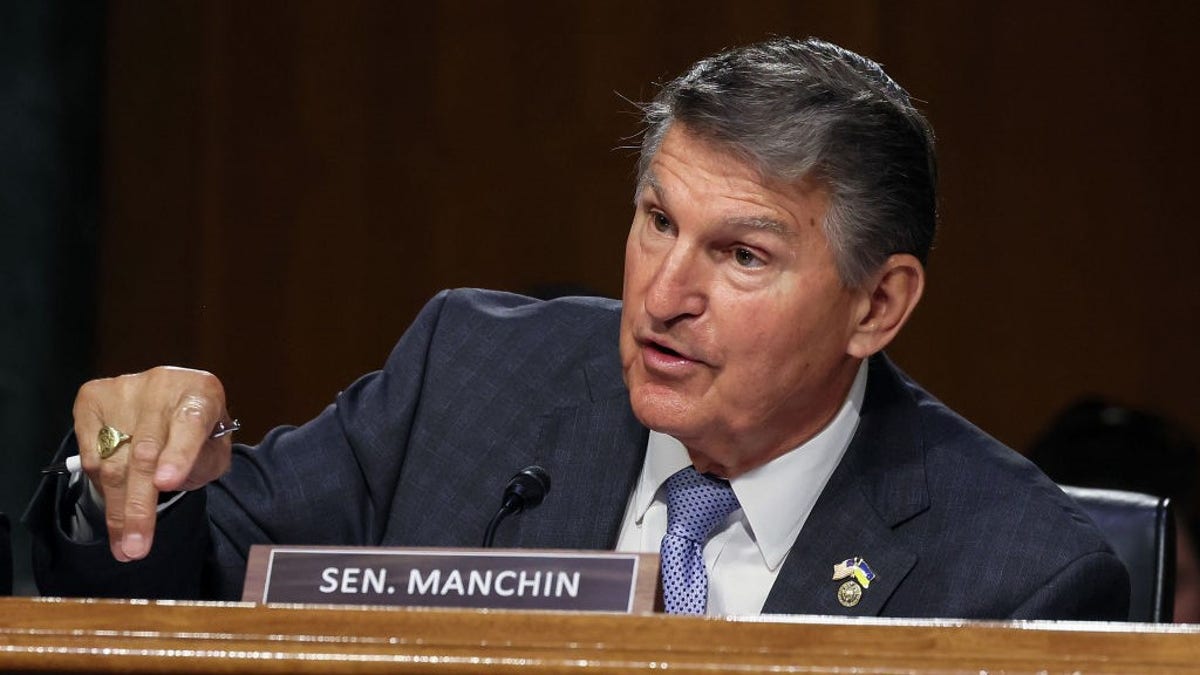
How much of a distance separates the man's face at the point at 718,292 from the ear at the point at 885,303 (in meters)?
0.09

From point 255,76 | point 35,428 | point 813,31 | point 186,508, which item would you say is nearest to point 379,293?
point 255,76

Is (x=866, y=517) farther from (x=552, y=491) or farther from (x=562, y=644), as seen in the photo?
(x=562, y=644)

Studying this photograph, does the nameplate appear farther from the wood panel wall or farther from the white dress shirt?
the wood panel wall

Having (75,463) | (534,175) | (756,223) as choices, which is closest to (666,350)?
(756,223)

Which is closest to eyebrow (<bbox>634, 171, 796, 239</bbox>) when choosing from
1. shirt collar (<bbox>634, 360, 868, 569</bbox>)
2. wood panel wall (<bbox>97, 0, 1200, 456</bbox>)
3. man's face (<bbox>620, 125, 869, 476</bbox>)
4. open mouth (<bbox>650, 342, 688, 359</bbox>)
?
man's face (<bbox>620, 125, 869, 476</bbox>)

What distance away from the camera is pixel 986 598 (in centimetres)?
182

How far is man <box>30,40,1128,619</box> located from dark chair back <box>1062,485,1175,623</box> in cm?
22

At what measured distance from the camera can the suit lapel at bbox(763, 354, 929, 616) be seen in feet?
6.03

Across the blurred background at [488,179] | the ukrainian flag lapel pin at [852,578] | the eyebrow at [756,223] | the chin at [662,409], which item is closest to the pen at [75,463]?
the chin at [662,409]

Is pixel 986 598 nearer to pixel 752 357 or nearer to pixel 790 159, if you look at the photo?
pixel 752 357

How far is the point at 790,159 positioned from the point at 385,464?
0.65 meters

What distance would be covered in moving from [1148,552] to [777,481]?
1.76 feet

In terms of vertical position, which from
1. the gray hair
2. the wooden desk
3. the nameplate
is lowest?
the nameplate

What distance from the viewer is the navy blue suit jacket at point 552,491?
1825 mm
